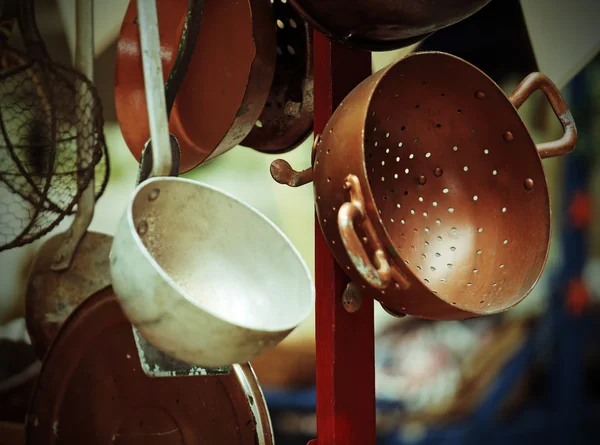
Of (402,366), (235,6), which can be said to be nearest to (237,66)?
(235,6)

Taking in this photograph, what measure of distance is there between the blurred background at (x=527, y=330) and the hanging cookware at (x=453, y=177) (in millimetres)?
300

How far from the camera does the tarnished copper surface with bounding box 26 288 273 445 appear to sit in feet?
2.00

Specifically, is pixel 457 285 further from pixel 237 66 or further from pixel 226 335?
pixel 237 66

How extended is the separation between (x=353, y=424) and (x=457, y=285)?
0.16 m

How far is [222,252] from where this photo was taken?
1.68 ft

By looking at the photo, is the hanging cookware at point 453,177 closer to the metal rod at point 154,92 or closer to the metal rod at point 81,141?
the metal rod at point 154,92

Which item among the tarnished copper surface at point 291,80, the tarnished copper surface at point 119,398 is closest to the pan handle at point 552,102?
the tarnished copper surface at point 291,80

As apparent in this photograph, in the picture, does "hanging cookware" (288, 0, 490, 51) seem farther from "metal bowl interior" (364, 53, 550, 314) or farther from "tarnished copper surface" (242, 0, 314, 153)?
"tarnished copper surface" (242, 0, 314, 153)

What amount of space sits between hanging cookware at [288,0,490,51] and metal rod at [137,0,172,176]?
4.8 inches

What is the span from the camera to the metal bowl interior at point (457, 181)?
51 cm

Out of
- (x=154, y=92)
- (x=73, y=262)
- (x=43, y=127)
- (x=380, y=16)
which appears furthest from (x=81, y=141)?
(x=380, y=16)

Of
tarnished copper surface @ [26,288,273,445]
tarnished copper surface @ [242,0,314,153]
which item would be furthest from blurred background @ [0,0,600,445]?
tarnished copper surface @ [26,288,273,445]

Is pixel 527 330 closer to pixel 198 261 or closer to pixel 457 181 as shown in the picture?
pixel 457 181

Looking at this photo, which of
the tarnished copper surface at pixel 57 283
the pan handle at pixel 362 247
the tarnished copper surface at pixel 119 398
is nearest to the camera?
the pan handle at pixel 362 247
